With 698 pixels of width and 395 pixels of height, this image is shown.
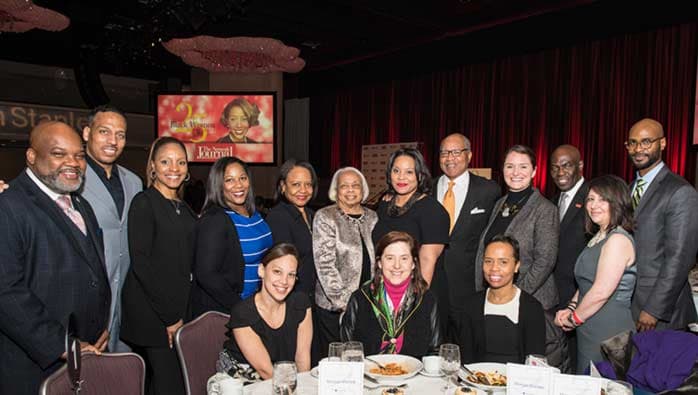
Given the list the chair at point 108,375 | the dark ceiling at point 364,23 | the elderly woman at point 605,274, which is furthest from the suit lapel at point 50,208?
the dark ceiling at point 364,23

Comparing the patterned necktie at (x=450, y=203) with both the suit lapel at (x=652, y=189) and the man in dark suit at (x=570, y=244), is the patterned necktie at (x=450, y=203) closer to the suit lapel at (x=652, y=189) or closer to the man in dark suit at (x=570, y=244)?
the man in dark suit at (x=570, y=244)

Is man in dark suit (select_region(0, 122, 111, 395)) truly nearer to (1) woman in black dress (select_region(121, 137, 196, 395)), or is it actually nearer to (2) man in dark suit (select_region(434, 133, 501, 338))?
(1) woman in black dress (select_region(121, 137, 196, 395))

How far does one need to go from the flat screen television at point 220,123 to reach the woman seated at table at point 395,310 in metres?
7.00

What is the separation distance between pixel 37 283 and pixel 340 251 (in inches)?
58.5

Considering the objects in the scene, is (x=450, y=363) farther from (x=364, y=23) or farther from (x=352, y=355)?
(x=364, y=23)

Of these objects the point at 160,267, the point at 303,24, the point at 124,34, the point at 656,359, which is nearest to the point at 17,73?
the point at 124,34

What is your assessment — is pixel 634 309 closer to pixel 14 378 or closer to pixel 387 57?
pixel 14 378

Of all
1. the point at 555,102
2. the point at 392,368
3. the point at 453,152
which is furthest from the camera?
the point at 555,102

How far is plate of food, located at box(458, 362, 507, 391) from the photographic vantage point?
183cm

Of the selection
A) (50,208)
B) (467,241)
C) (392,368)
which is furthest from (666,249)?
(50,208)

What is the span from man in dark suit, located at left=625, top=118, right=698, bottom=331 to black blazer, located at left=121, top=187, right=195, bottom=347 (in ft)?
7.86

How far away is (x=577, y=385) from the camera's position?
5.17 ft

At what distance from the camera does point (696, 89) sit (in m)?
6.44

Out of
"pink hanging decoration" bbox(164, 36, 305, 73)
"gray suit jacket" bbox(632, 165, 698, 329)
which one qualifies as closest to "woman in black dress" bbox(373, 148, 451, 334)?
"gray suit jacket" bbox(632, 165, 698, 329)
